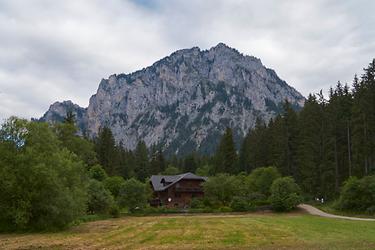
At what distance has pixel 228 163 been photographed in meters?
85.0

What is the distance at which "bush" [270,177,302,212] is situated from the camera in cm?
5241

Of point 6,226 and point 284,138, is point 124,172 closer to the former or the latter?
point 284,138

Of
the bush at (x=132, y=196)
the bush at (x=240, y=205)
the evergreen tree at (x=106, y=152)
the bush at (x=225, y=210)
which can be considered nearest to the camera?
the bush at (x=240, y=205)

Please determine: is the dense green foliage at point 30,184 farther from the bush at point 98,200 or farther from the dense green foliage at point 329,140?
the dense green foliage at point 329,140

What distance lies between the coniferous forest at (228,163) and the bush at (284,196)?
0.63 feet

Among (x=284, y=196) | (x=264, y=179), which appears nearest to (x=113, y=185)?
(x=264, y=179)

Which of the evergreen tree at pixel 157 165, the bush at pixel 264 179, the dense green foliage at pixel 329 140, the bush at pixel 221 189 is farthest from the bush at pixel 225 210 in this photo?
the evergreen tree at pixel 157 165

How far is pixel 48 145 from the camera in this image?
3250 cm

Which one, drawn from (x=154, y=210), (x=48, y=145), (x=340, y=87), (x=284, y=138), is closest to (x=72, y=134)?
(x=154, y=210)

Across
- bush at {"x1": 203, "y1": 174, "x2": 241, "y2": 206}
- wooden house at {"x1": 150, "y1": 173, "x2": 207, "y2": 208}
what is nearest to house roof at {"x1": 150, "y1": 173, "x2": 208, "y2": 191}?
wooden house at {"x1": 150, "y1": 173, "x2": 207, "y2": 208}

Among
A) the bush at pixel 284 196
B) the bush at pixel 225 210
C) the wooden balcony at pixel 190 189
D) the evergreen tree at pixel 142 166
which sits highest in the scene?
the evergreen tree at pixel 142 166

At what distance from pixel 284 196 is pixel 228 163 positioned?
105 feet

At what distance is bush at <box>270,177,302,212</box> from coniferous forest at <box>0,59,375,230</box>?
192 mm

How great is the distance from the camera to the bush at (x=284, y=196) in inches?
2063
